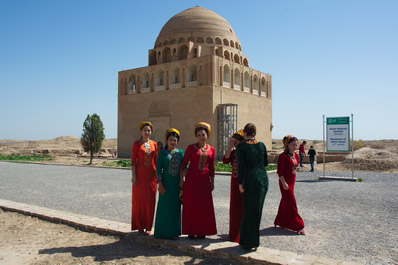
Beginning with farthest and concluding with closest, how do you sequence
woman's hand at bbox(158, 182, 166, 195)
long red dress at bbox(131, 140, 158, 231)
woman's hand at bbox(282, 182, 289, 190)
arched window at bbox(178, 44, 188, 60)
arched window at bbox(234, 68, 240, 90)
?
arched window at bbox(178, 44, 188, 60), arched window at bbox(234, 68, 240, 90), woman's hand at bbox(282, 182, 289, 190), long red dress at bbox(131, 140, 158, 231), woman's hand at bbox(158, 182, 166, 195)

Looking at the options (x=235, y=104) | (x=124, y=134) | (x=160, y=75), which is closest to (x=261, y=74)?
(x=235, y=104)

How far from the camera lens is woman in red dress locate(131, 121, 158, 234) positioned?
4973 mm

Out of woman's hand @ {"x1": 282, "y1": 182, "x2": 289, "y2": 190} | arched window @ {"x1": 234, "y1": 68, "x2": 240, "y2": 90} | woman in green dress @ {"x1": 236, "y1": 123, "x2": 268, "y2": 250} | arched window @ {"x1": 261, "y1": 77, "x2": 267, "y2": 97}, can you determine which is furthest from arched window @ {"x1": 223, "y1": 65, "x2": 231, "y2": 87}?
woman in green dress @ {"x1": 236, "y1": 123, "x2": 268, "y2": 250}

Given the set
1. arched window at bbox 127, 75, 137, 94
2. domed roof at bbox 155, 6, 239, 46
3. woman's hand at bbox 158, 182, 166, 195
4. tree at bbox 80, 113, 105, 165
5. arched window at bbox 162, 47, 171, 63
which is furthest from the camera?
arched window at bbox 127, 75, 137, 94

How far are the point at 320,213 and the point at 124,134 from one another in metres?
26.2

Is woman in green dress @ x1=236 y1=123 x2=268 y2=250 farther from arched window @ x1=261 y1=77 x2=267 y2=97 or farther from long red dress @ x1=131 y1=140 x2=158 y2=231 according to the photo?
→ arched window @ x1=261 y1=77 x2=267 y2=97

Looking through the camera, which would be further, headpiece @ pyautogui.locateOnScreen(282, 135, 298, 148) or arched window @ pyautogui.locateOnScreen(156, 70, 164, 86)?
arched window @ pyautogui.locateOnScreen(156, 70, 164, 86)

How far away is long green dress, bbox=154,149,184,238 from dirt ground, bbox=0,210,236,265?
0.27 m

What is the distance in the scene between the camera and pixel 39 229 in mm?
5590

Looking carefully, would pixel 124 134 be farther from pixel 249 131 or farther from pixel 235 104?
pixel 249 131

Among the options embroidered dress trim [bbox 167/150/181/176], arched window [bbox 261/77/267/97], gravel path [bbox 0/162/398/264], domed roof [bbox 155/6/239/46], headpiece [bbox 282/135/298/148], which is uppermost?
domed roof [bbox 155/6/239/46]

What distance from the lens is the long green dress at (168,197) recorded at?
4.68 meters

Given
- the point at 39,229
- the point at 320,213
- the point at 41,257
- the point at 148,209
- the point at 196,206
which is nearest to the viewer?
the point at 41,257

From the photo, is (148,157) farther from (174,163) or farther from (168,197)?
(168,197)
